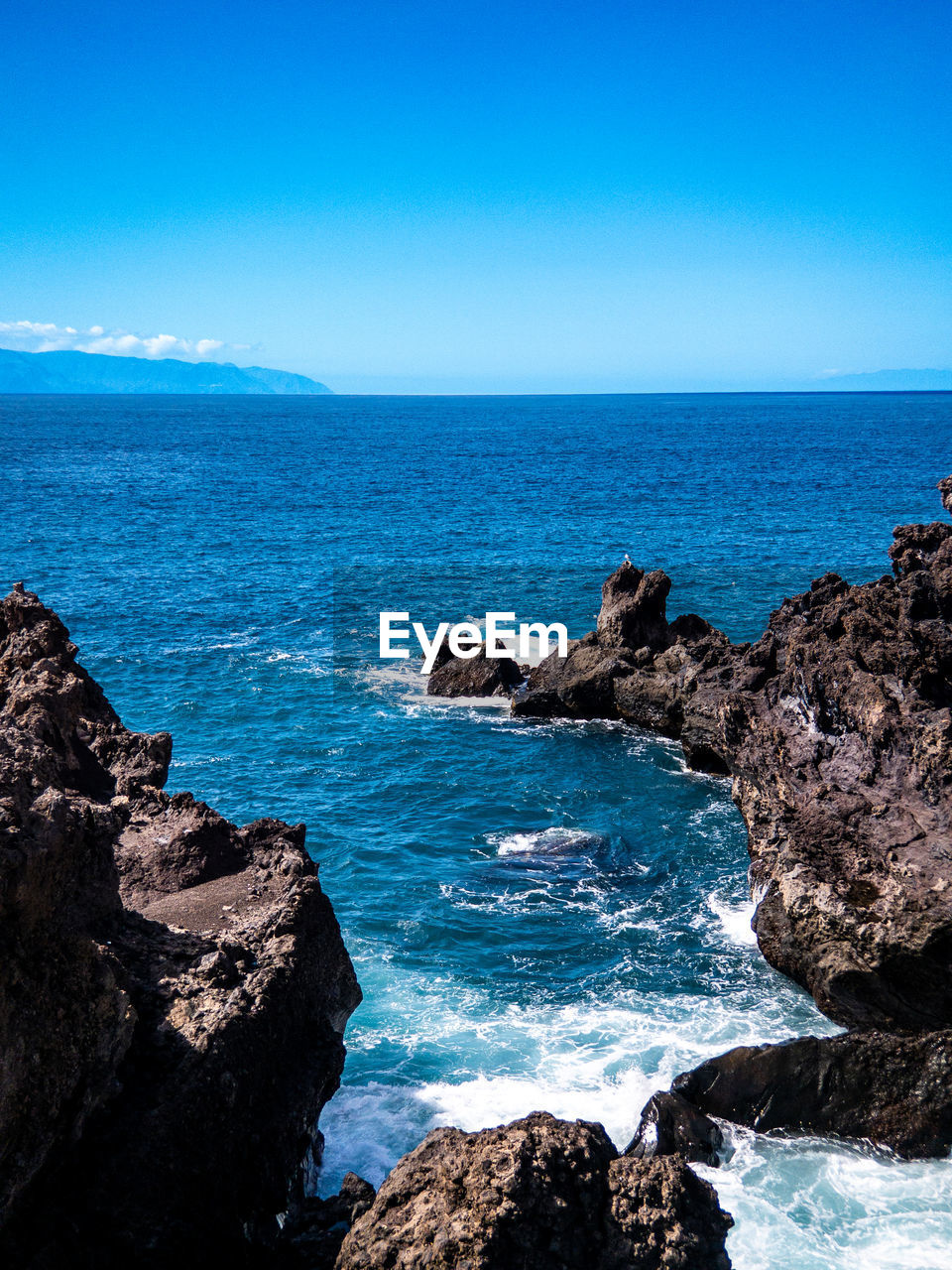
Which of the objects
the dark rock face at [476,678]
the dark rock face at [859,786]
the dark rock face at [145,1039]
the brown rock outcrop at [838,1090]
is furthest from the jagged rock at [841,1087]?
the dark rock face at [476,678]

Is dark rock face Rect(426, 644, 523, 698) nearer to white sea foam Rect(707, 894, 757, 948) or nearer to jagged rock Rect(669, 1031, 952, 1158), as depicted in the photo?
white sea foam Rect(707, 894, 757, 948)

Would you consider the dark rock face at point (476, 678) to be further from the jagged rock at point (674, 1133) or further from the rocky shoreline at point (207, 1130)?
the rocky shoreline at point (207, 1130)

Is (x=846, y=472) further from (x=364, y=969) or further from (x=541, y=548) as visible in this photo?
(x=364, y=969)

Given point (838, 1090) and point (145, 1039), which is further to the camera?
point (838, 1090)

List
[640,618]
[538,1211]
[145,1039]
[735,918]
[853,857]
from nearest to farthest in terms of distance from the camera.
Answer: [538,1211] → [145,1039] → [853,857] → [735,918] → [640,618]

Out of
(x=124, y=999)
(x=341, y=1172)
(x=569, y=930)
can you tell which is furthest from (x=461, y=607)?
(x=124, y=999)

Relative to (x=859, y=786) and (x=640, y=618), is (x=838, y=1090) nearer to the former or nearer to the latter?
(x=859, y=786)

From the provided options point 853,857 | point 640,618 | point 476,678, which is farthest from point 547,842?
point 640,618
